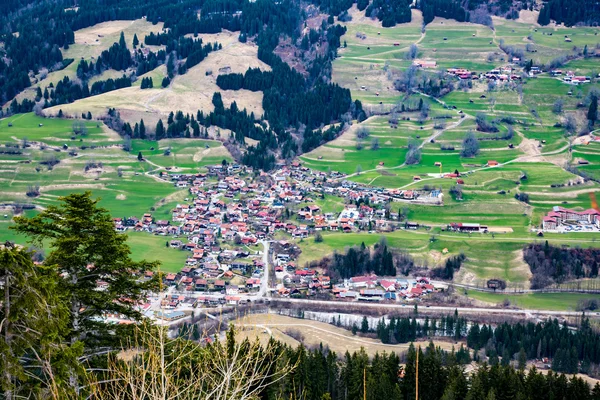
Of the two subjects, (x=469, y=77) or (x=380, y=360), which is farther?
(x=469, y=77)

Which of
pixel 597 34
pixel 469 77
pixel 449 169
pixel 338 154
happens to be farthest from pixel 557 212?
pixel 597 34

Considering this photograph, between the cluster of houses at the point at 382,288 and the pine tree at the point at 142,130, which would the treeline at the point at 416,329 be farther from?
the pine tree at the point at 142,130

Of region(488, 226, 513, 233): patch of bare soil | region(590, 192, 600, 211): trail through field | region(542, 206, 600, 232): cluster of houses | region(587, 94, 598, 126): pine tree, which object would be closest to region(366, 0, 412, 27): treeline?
region(587, 94, 598, 126): pine tree

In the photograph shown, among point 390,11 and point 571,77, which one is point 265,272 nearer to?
point 571,77

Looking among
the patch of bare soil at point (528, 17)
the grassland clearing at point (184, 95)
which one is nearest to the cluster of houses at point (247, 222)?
the grassland clearing at point (184, 95)

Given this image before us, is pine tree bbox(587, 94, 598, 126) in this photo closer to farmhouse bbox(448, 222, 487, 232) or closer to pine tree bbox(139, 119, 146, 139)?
farmhouse bbox(448, 222, 487, 232)

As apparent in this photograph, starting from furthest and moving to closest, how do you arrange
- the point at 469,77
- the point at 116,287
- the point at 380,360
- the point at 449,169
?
the point at 469,77 → the point at 449,169 → the point at 380,360 → the point at 116,287

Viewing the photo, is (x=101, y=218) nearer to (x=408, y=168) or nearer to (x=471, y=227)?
(x=471, y=227)
